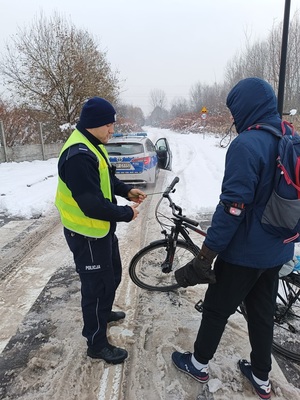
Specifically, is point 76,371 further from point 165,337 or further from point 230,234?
point 230,234

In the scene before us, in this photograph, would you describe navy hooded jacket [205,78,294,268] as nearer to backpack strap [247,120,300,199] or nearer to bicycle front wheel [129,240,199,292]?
backpack strap [247,120,300,199]

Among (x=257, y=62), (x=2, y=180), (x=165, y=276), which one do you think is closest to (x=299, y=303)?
(x=165, y=276)

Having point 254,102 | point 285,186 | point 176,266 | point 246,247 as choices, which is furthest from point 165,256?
point 254,102

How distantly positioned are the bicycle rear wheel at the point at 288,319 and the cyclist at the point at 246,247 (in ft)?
1.59

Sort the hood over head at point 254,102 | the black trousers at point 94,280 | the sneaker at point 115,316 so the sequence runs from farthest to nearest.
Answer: the sneaker at point 115,316, the black trousers at point 94,280, the hood over head at point 254,102

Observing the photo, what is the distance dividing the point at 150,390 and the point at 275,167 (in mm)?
1797

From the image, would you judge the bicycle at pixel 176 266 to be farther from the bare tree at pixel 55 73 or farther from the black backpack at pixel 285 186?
the bare tree at pixel 55 73

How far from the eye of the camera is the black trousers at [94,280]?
2.29 m

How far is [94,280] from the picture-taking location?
7.64 ft

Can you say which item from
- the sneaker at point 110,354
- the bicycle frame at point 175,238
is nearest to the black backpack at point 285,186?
the bicycle frame at point 175,238

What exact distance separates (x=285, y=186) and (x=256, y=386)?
149 cm

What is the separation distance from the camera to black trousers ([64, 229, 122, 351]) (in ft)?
7.51

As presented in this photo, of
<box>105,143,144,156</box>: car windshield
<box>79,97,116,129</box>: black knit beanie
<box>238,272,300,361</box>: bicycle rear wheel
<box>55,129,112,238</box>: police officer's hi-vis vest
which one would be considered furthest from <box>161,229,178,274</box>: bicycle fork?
<box>105,143,144,156</box>: car windshield

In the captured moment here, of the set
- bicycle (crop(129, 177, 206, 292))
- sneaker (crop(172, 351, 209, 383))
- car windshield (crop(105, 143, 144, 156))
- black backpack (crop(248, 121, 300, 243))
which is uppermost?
black backpack (crop(248, 121, 300, 243))
